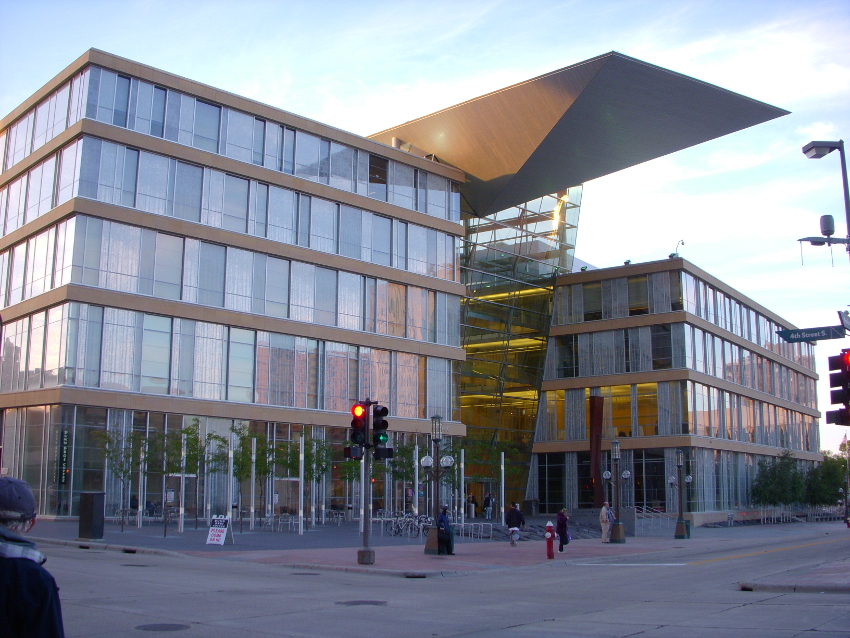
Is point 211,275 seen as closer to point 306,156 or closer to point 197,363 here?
point 197,363

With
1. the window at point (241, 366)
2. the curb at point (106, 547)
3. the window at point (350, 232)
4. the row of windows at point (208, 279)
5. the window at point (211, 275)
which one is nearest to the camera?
the curb at point (106, 547)

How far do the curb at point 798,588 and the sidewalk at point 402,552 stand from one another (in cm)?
2

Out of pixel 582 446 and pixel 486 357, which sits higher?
pixel 486 357

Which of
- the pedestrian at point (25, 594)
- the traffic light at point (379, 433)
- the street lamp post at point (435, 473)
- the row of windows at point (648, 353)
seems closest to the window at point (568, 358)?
the row of windows at point (648, 353)

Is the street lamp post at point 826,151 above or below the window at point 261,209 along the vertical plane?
below

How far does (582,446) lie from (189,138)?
37.6m

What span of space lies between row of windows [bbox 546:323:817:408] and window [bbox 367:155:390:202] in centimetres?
2244

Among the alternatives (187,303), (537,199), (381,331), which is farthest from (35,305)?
(537,199)

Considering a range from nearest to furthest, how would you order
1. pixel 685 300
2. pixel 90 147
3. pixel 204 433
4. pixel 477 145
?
pixel 90 147
pixel 204 433
pixel 477 145
pixel 685 300

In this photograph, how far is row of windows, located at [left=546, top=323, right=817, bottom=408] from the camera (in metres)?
63.9

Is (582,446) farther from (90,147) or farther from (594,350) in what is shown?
(90,147)

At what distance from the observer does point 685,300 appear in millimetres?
64500

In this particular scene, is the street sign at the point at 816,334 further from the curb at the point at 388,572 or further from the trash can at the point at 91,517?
the trash can at the point at 91,517

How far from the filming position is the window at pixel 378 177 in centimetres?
5400
